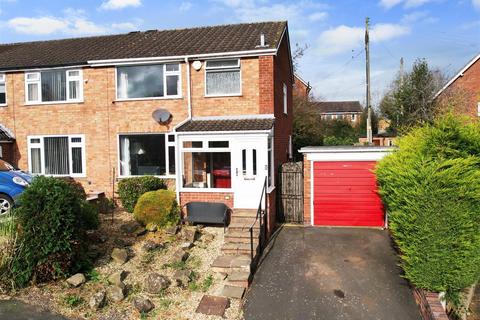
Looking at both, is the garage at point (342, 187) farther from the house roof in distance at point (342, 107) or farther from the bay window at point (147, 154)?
the house roof in distance at point (342, 107)

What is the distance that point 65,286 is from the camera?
711 centimetres

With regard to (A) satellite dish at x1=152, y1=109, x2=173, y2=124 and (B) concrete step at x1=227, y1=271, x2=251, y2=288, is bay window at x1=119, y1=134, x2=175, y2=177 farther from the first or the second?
(B) concrete step at x1=227, y1=271, x2=251, y2=288

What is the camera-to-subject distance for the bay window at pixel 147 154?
1288 centimetres

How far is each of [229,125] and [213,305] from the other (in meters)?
5.95

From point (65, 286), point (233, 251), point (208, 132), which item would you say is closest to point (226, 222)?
point (233, 251)

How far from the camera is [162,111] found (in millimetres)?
12688

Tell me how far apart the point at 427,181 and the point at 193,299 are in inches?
185

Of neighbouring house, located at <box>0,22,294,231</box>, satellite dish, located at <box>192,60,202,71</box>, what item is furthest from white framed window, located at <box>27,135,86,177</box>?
satellite dish, located at <box>192,60,202,71</box>

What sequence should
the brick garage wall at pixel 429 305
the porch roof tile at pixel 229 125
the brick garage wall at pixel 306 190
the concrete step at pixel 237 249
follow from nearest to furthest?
1. the brick garage wall at pixel 429 305
2. the concrete step at pixel 237 249
3. the porch roof tile at pixel 229 125
4. the brick garage wall at pixel 306 190

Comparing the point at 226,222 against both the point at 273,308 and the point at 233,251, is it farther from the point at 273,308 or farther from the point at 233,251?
the point at 273,308

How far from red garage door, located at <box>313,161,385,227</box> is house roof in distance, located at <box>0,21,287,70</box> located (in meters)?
4.33

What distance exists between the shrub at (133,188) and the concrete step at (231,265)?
4747 mm

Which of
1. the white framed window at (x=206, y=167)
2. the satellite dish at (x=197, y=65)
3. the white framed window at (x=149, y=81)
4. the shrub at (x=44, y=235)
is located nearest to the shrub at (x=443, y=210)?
the white framed window at (x=206, y=167)

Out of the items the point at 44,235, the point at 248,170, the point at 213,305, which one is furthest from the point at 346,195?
the point at 44,235
